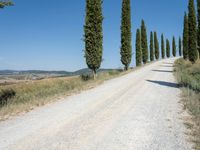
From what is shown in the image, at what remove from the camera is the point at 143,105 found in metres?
11.4

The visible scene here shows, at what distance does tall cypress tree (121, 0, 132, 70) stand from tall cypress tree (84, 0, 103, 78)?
1371cm

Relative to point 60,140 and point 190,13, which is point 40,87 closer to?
point 60,140

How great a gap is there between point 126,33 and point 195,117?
114 feet

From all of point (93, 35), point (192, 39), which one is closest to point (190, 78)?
point (93, 35)

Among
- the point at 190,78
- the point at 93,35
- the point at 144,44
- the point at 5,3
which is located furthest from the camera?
the point at 144,44

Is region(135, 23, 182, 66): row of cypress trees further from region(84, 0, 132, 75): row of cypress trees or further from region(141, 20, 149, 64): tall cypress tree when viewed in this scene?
region(84, 0, 132, 75): row of cypress trees

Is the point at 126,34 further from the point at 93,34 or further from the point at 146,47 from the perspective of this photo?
the point at 146,47

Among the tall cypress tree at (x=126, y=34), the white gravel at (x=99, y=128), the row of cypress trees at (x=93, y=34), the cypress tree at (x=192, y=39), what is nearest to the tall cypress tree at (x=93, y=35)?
the row of cypress trees at (x=93, y=34)

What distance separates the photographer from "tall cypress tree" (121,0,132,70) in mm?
42188

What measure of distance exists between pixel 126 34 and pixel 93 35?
1543 cm

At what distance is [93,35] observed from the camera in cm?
2794

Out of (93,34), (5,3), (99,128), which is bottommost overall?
(99,128)

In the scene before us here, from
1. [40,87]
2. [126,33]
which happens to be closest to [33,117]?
[40,87]

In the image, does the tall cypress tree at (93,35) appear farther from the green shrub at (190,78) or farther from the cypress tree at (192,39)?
the cypress tree at (192,39)
